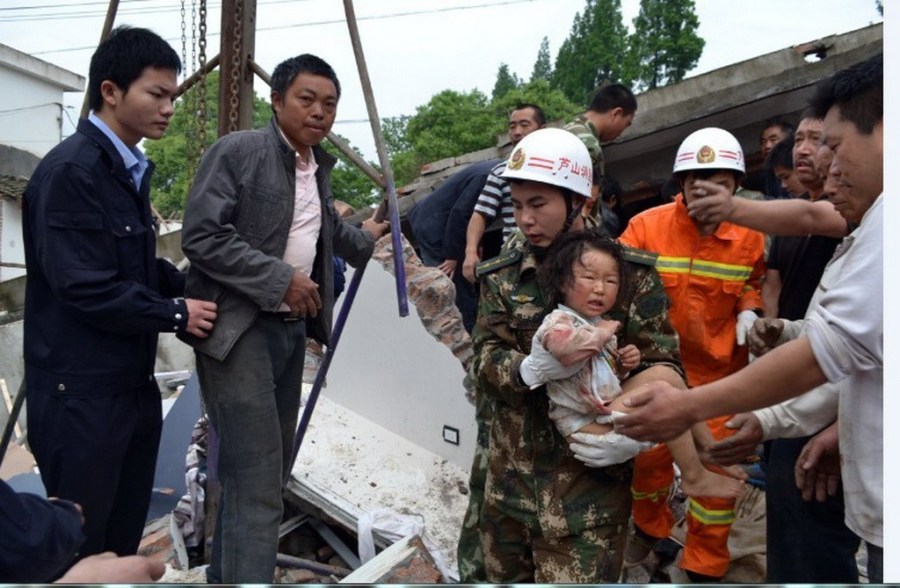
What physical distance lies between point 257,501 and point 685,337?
1.96 m

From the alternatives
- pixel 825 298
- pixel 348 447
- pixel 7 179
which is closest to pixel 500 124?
pixel 7 179

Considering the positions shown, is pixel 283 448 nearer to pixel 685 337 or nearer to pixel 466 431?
pixel 466 431

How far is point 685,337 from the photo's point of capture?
11.8 feet

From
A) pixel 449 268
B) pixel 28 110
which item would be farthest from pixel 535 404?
pixel 28 110

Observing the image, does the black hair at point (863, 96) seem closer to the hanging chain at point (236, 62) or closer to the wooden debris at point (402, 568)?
the wooden debris at point (402, 568)

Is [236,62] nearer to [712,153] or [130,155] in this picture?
[130,155]

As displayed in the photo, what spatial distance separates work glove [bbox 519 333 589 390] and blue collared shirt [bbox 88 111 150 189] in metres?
1.48

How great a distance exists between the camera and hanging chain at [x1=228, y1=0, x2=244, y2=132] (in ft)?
11.7

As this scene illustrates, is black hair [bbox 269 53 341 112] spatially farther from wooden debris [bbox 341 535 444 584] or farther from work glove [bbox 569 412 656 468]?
wooden debris [bbox 341 535 444 584]

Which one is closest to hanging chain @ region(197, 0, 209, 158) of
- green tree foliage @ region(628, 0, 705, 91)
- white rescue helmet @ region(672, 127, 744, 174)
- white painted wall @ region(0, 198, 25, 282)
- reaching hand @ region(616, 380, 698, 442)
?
white rescue helmet @ region(672, 127, 744, 174)

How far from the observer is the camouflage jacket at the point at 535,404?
2445mm

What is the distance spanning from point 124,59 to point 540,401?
69.1 inches

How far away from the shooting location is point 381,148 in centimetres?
377

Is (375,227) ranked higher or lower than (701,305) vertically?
higher
